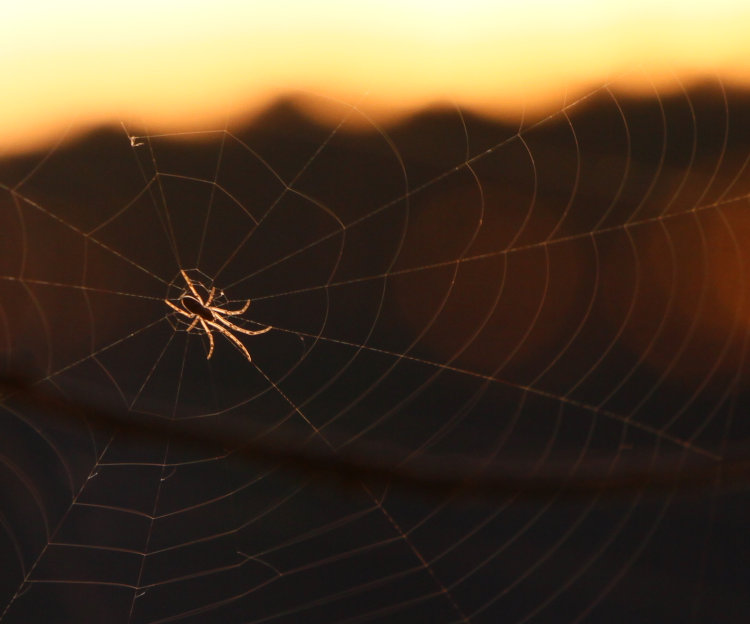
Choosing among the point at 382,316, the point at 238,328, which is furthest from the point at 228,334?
the point at 382,316

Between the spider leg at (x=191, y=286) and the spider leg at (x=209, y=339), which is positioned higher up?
the spider leg at (x=191, y=286)

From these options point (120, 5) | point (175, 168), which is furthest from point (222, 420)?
point (120, 5)

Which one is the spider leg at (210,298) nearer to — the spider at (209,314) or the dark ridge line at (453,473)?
the spider at (209,314)

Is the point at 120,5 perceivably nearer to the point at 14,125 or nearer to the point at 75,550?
the point at 14,125

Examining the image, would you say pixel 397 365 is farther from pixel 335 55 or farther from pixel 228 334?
pixel 335 55

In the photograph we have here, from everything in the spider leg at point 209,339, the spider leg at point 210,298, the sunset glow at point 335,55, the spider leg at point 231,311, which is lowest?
the spider leg at point 209,339

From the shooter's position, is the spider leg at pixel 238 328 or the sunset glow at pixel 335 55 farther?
the spider leg at pixel 238 328

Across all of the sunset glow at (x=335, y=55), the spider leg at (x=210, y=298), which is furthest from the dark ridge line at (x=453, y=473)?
the sunset glow at (x=335, y=55)
